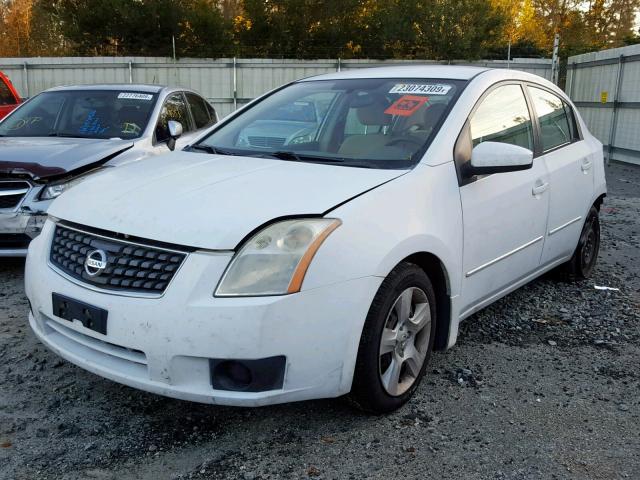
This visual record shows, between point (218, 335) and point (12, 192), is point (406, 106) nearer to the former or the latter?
point (218, 335)

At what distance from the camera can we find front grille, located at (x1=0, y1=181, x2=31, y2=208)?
4.80m

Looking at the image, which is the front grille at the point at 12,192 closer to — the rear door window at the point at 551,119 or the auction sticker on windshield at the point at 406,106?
the auction sticker on windshield at the point at 406,106

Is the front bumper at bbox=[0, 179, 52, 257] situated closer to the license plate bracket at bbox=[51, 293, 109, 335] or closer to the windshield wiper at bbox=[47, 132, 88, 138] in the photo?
the windshield wiper at bbox=[47, 132, 88, 138]

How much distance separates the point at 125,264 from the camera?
2.57m

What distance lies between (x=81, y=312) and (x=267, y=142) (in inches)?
60.2

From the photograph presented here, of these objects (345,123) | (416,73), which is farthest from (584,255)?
(345,123)

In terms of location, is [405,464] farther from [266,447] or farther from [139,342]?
[139,342]

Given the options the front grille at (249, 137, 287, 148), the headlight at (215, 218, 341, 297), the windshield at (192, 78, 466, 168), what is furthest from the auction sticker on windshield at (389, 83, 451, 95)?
the headlight at (215, 218, 341, 297)

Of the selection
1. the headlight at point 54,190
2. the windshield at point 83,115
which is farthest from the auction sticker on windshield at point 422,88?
the windshield at point 83,115

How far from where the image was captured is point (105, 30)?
78.5 ft

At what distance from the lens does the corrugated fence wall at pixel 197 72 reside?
1819 cm

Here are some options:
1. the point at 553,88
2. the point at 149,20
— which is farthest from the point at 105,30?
the point at 553,88

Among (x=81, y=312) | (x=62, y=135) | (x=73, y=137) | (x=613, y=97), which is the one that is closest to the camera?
(x=81, y=312)

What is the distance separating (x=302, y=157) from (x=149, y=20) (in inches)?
889
